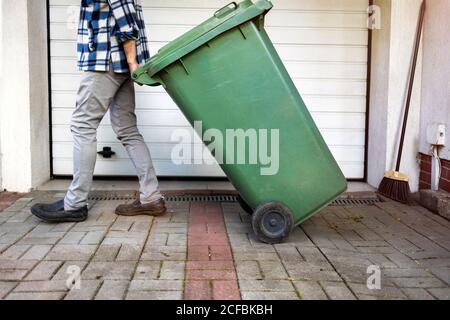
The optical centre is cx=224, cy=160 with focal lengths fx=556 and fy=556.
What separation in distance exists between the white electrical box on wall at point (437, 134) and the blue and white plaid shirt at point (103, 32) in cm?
248

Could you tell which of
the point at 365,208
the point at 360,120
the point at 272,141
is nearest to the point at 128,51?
the point at 272,141

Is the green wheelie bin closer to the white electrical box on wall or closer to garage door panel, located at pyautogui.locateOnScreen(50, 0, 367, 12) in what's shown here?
the white electrical box on wall

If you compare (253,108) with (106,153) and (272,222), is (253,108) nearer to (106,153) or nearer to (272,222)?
(272,222)

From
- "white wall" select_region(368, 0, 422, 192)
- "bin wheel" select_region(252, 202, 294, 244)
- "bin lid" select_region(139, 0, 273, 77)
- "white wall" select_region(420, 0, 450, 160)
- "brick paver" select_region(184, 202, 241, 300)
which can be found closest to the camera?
"brick paver" select_region(184, 202, 241, 300)

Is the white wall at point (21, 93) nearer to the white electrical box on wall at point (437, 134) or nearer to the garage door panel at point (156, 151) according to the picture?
the garage door panel at point (156, 151)

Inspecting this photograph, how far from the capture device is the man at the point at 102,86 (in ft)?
12.1

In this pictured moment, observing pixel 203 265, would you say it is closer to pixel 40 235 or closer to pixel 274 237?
pixel 274 237

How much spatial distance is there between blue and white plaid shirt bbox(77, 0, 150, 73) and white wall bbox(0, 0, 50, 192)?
4.10 ft

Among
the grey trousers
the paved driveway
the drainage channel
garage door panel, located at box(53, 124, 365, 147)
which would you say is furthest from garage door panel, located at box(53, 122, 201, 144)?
the grey trousers

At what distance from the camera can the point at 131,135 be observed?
4012 mm

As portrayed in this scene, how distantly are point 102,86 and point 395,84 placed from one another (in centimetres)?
256

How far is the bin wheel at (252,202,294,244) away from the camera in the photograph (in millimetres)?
3352

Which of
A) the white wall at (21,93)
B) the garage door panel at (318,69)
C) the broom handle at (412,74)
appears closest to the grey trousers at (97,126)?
the white wall at (21,93)
